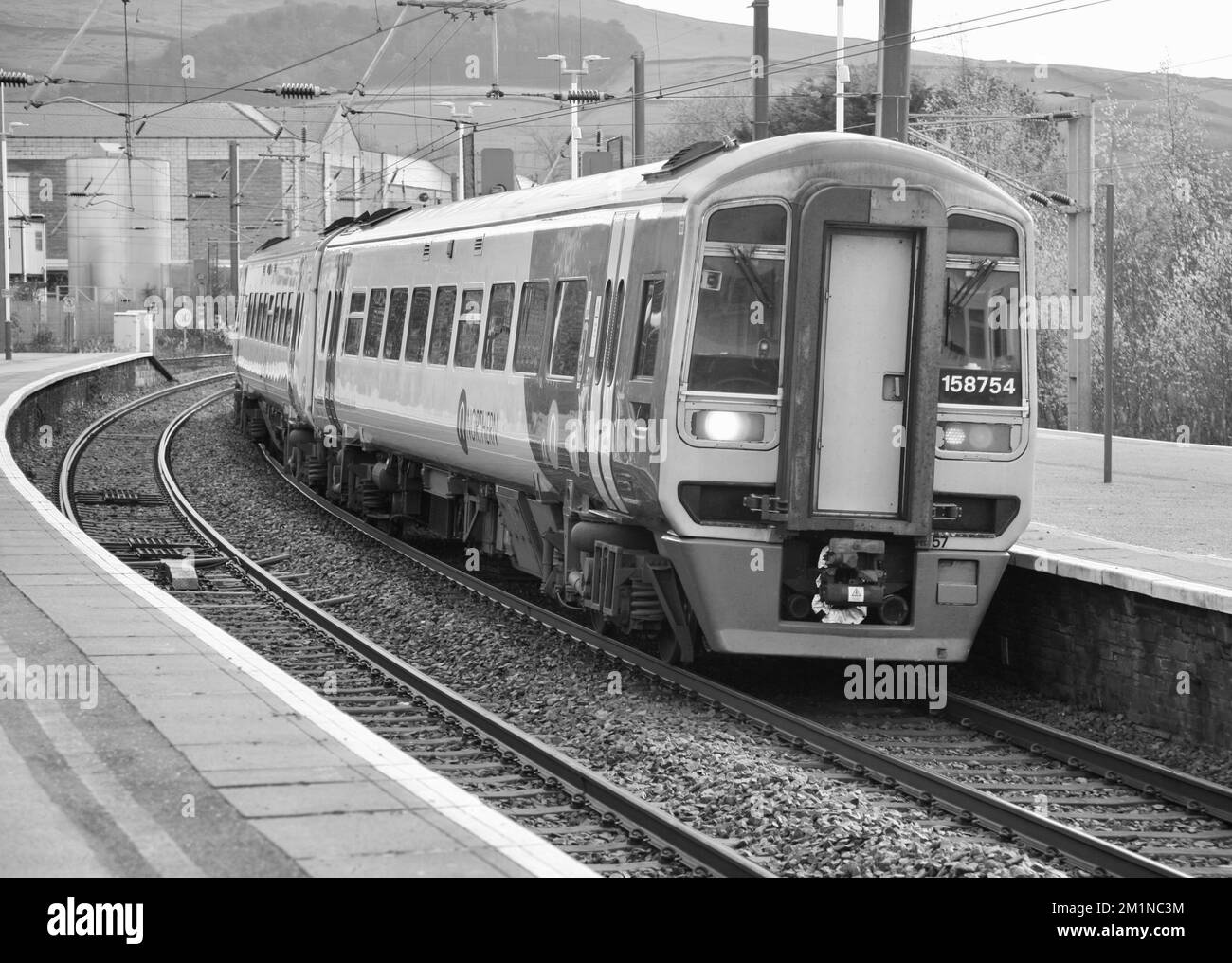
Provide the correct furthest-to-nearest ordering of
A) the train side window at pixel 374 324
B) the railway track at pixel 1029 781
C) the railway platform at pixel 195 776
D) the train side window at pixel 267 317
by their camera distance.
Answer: the train side window at pixel 267 317
the train side window at pixel 374 324
the railway track at pixel 1029 781
the railway platform at pixel 195 776

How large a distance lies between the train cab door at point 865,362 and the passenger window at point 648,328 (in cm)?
86

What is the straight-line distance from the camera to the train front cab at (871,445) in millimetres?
9875

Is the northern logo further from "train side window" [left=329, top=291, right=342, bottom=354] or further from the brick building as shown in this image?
the brick building

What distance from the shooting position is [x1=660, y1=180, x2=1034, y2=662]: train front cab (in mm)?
9875

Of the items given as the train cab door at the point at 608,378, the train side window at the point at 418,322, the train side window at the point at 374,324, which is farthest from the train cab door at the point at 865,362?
the train side window at the point at 374,324

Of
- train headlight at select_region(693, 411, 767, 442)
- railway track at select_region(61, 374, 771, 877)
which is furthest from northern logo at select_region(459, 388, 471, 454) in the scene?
train headlight at select_region(693, 411, 767, 442)

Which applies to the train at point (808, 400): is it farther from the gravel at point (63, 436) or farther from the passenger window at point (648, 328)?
the gravel at point (63, 436)

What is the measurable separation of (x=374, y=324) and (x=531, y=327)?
216 inches

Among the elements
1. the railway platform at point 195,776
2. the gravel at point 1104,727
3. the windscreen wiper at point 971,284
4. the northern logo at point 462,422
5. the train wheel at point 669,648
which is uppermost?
the windscreen wiper at point 971,284

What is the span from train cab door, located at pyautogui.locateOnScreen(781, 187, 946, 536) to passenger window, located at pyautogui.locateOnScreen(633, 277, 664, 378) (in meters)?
0.86

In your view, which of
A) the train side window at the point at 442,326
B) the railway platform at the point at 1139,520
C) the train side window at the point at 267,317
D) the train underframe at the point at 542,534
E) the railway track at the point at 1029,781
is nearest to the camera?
the railway track at the point at 1029,781

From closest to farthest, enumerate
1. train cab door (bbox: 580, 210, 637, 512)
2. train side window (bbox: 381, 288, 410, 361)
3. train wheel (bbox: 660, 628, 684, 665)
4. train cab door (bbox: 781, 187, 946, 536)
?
train cab door (bbox: 781, 187, 946, 536) → train cab door (bbox: 580, 210, 637, 512) → train wheel (bbox: 660, 628, 684, 665) → train side window (bbox: 381, 288, 410, 361)

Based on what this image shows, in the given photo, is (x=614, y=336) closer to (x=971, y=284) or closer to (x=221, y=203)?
(x=971, y=284)
